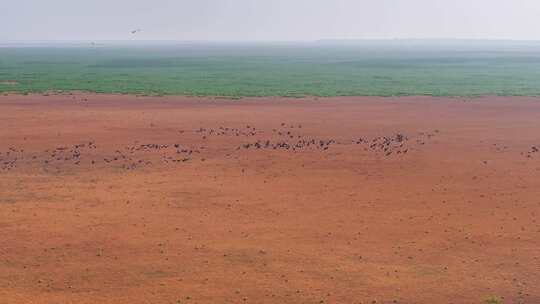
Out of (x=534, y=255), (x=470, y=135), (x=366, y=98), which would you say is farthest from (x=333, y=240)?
(x=366, y=98)

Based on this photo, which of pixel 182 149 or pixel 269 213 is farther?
pixel 182 149

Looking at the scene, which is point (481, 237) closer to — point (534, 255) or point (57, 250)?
point (534, 255)

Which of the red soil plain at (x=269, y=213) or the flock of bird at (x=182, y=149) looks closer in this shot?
the red soil plain at (x=269, y=213)

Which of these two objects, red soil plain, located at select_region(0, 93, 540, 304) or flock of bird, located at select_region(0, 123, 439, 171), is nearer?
red soil plain, located at select_region(0, 93, 540, 304)

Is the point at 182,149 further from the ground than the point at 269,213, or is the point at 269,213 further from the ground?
the point at 182,149
